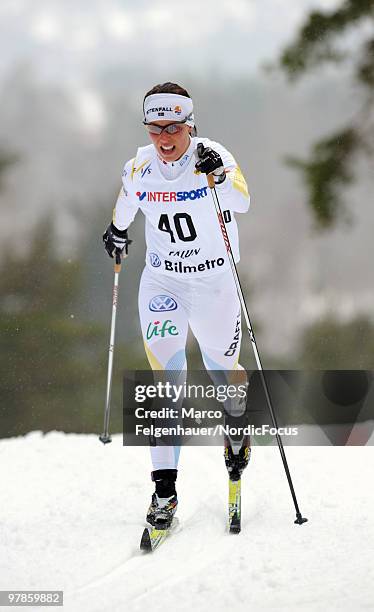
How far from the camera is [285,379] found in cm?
1338

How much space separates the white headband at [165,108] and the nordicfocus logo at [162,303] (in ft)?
3.38

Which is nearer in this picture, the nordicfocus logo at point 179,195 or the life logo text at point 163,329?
the nordicfocus logo at point 179,195

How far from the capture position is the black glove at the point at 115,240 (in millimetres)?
4766

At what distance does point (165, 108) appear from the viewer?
3.91 meters

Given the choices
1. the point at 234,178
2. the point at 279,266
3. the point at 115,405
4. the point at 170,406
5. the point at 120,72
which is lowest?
the point at 170,406

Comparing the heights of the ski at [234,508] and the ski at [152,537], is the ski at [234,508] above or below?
above

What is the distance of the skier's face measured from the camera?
3.94 metres

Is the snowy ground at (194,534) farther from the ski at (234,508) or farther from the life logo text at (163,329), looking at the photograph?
the life logo text at (163,329)

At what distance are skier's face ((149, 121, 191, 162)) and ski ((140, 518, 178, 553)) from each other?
2129 mm

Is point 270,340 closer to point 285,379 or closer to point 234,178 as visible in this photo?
point 285,379

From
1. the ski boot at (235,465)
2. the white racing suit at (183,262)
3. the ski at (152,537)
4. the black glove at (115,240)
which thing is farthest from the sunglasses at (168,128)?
the ski at (152,537)

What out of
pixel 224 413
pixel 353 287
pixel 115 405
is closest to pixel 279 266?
pixel 353 287

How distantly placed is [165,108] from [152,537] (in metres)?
2.42

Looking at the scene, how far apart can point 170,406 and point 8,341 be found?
855 cm
